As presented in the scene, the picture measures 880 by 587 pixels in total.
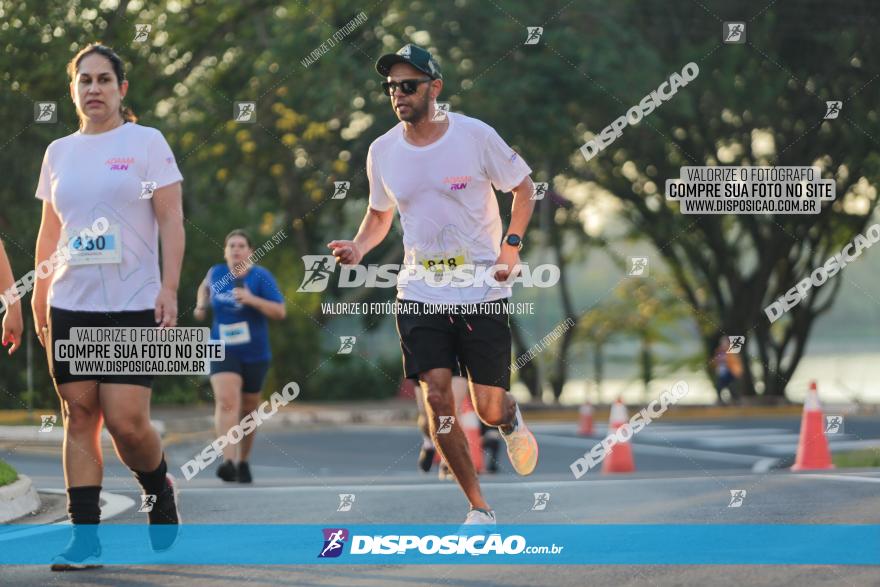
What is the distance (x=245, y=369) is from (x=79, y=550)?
5338 millimetres

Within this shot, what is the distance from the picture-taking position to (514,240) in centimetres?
719

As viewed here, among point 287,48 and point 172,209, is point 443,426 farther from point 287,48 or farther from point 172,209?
point 287,48

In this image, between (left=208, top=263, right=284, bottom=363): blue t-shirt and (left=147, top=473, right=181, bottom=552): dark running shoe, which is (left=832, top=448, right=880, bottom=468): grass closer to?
(left=208, top=263, right=284, bottom=363): blue t-shirt

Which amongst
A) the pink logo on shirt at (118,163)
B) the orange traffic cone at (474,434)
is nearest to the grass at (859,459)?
the orange traffic cone at (474,434)

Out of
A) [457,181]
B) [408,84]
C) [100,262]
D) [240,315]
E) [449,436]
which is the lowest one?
[449,436]

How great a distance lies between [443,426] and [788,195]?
52.7 feet

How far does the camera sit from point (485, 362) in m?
7.28

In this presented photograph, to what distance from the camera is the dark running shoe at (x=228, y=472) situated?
12070 millimetres

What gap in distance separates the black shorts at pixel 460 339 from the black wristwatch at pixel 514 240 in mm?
280

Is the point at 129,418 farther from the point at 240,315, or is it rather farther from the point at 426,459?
the point at 426,459

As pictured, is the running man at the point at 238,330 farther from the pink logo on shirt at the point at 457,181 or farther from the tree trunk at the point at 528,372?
the tree trunk at the point at 528,372

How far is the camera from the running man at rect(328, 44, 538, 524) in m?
7.11

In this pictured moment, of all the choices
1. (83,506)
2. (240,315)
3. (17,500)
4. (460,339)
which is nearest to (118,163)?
(83,506)

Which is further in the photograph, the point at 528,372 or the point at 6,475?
the point at 528,372
